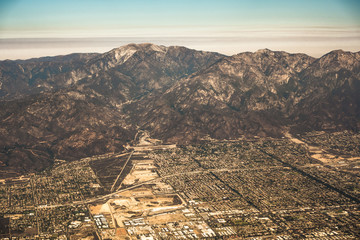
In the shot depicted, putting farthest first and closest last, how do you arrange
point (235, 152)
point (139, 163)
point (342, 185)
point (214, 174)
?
point (235, 152) → point (139, 163) → point (214, 174) → point (342, 185)

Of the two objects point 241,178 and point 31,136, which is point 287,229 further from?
point 31,136

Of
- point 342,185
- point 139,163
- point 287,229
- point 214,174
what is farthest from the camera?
point 139,163

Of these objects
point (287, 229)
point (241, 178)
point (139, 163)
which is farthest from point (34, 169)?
point (287, 229)

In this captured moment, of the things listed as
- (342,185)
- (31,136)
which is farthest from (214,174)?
(31,136)

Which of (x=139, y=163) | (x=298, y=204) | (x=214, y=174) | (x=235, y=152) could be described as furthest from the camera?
(x=235, y=152)

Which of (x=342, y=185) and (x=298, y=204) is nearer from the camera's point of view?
(x=298, y=204)

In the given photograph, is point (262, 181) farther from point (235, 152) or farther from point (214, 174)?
point (235, 152)

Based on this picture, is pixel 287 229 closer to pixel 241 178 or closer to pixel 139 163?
pixel 241 178

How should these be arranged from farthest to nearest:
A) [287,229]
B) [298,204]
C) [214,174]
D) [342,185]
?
[214,174] < [342,185] < [298,204] < [287,229]

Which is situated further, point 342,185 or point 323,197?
point 342,185

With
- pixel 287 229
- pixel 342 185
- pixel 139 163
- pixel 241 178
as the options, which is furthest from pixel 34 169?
pixel 342 185
